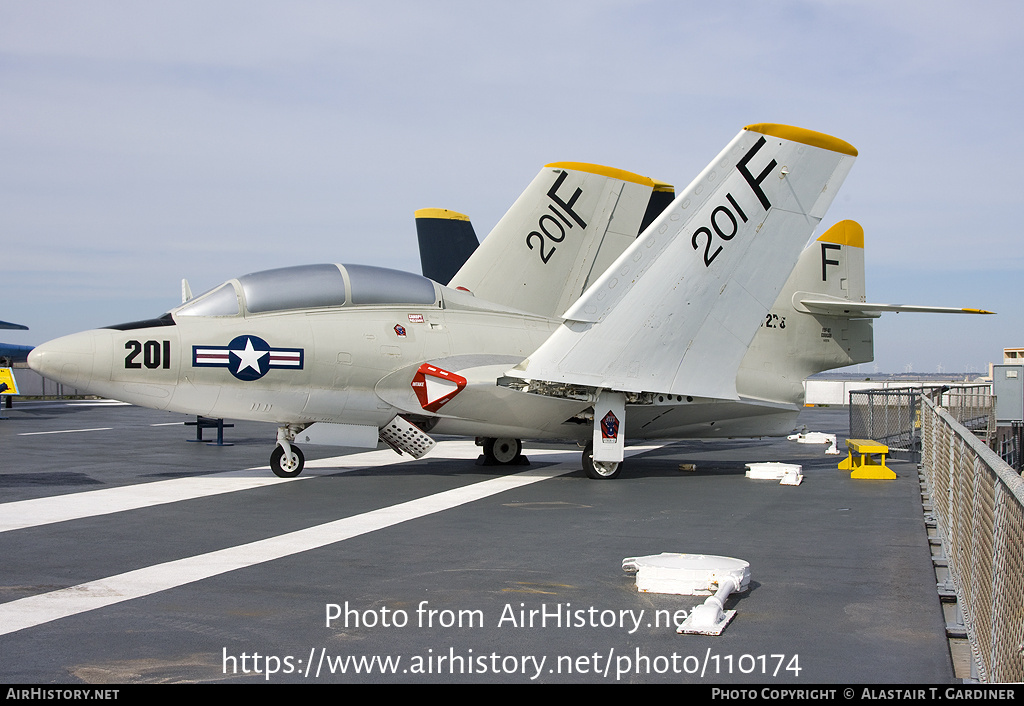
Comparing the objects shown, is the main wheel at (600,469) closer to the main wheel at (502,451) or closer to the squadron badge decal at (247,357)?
the main wheel at (502,451)

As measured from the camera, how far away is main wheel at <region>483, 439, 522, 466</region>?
15.3 m

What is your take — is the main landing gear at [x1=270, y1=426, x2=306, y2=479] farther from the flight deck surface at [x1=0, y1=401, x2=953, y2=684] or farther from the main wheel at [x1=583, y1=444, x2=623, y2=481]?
the main wheel at [x1=583, y1=444, x2=623, y2=481]

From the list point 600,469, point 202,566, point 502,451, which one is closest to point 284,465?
point 502,451

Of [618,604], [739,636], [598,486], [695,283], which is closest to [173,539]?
[618,604]

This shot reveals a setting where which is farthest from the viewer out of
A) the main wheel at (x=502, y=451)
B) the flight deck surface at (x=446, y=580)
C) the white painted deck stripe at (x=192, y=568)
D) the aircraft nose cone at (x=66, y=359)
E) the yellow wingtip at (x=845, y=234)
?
the yellow wingtip at (x=845, y=234)

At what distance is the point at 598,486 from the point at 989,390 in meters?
20.5

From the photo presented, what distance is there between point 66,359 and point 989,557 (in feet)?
35.5

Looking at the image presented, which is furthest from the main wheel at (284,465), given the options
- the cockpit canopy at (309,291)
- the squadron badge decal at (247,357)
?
the cockpit canopy at (309,291)

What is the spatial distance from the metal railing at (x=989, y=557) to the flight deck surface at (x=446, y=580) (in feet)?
0.92

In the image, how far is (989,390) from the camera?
27.6 m

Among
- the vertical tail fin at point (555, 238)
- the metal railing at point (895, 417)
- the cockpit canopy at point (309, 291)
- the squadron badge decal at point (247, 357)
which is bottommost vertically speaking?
the metal railing at point (895, 417)

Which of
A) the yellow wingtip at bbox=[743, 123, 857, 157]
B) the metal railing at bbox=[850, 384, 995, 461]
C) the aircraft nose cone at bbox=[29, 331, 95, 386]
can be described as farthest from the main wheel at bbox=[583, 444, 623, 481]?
the metal railing at bbox=[850, 384, 995, 461]

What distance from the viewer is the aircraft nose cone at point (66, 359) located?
1132cm

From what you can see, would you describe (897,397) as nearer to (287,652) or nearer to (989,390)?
(989,390)
